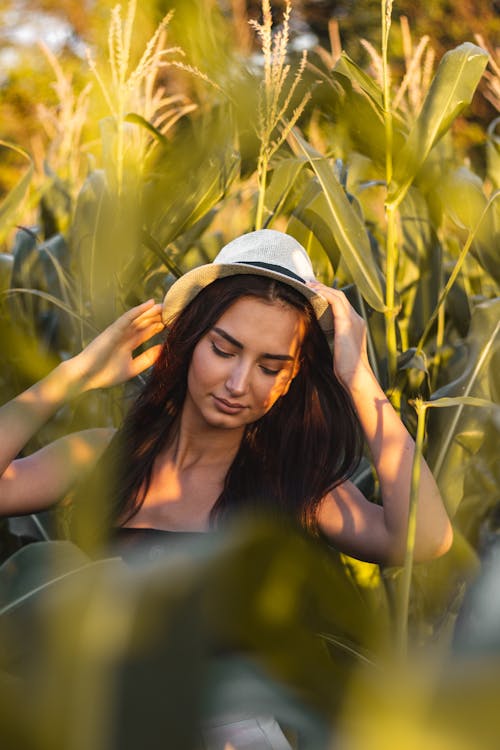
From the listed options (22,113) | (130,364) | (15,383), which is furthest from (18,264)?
(22,113)

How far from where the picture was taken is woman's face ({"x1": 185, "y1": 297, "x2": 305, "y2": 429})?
46.3 inches

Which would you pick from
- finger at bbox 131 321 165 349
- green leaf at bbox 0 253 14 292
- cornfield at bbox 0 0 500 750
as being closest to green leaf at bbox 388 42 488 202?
cornfield at bbox 0 0 500 750

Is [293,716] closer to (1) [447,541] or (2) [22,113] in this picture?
(1) [447,541]

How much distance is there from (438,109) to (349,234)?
0.18 meters

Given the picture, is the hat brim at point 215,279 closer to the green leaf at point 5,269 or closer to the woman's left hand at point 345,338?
the woman's left hand at point 345,338

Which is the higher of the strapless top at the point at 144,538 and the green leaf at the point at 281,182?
the green leaf at the point at 281,182

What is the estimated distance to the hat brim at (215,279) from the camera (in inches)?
47.9

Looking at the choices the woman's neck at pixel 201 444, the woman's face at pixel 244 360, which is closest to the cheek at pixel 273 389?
the woman's face at pixel 244 360

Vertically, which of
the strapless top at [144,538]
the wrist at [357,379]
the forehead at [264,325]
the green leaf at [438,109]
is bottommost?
the strapless top at [144,538]

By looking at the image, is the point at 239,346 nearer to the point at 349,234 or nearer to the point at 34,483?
the point at 349,234

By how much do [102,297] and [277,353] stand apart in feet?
0.76

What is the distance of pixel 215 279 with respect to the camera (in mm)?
1304

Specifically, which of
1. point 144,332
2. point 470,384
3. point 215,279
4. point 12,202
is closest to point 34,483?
point 144,332

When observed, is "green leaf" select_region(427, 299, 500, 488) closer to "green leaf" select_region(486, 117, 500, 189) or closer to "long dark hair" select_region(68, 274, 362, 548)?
"long dark hair" select_region(68, 274, 362, 548)
